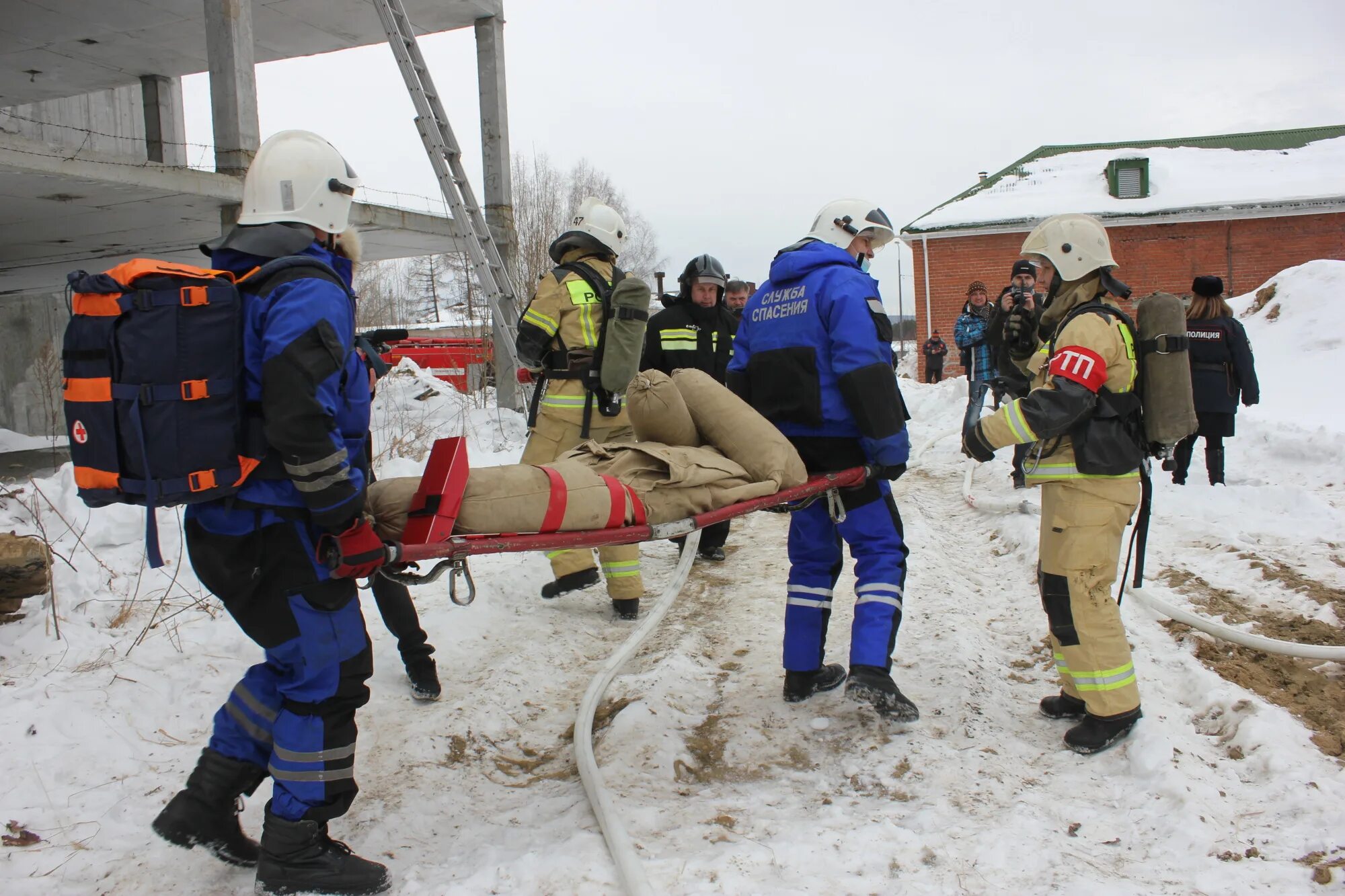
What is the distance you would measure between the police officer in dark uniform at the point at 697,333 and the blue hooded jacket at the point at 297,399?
4.15m

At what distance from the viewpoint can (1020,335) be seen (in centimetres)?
416

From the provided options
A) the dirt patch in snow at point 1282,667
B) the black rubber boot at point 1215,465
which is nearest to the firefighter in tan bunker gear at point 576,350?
the dirt patch in snow at point 1282,667

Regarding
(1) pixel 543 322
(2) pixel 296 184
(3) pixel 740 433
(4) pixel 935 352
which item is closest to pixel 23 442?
(1) pixel 543 322

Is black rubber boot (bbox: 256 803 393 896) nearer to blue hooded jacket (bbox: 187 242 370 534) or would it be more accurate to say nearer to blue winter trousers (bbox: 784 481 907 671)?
blue hooded jacket (bbox: 187 242 370 534)

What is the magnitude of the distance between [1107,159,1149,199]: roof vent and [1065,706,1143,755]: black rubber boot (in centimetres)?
2338

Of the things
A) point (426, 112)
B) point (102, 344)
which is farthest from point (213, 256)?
point (426, 112)

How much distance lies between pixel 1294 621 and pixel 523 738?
3872mm

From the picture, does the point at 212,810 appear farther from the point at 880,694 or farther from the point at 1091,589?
the point at 1091,589

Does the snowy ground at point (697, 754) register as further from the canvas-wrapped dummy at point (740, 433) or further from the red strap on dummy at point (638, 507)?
the canvas-wrapped dummy at point (740, 433)

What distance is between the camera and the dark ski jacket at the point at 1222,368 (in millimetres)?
7133

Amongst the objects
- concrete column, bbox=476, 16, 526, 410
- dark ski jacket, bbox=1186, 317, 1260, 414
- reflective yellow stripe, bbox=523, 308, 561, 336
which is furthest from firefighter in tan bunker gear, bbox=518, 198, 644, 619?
concrete column, bbox=476, 16, 526, 410

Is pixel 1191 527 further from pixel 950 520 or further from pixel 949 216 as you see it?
pixel 949 216

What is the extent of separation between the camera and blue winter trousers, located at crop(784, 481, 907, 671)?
12.0 ft

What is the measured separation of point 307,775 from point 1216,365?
7.36 m
